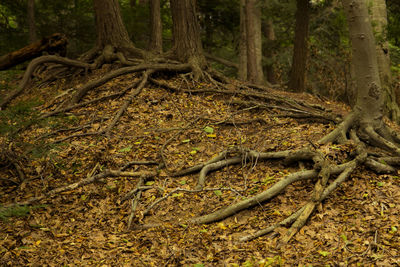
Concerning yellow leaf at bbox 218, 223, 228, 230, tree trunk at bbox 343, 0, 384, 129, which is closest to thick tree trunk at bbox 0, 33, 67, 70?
tree trunk at bbox 343, 0, 384, 129

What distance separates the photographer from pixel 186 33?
363 inches

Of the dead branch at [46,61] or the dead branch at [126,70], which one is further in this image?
the dead branch at [46,61]

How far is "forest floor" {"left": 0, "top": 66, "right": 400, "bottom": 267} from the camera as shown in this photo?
4.33m

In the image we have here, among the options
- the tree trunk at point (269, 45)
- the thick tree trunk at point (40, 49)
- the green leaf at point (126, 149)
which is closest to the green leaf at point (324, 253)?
the green leaf at point (126, 149)

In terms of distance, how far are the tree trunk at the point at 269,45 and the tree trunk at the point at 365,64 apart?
398 inches

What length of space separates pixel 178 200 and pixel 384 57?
20.6 feet

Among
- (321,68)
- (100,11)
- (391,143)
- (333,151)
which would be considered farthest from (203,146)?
(321,68)

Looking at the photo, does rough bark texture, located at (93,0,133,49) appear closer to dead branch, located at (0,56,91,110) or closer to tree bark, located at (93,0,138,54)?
tree bark, located at (93,0,138,54)

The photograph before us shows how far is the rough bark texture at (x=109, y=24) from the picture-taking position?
960cm

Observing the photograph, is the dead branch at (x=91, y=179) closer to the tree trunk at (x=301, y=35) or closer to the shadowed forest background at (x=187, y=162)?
the shadowed forest background at (x=187, y=162)

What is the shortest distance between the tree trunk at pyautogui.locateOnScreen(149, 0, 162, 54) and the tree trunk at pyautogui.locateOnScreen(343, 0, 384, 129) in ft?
17.8

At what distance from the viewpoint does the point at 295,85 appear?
36.1 ft

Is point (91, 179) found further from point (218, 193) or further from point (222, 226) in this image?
point (222, 226)

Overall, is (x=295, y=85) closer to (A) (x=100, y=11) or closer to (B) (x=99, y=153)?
(A) (x=100, y=11)
